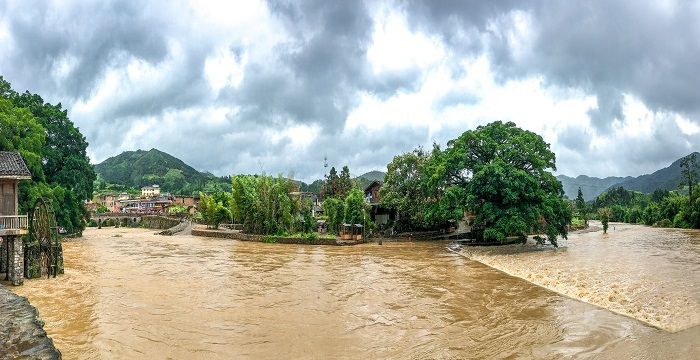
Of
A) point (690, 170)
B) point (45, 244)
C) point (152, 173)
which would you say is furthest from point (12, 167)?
point (152, 173)

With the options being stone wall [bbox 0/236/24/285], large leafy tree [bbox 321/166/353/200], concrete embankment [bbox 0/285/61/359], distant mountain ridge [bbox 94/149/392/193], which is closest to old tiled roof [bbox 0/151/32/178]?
stone wall [bbox 0/236/24/285]

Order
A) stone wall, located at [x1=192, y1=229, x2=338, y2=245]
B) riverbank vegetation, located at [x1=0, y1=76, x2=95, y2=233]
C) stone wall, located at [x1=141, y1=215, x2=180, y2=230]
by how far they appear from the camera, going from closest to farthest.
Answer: riverbank vegetation, located at [x1=0, y1=76, x2=95, y2=233], stone wall, located at [x1=192, y1=229, x2=338, y2=245], stone wall, located at [x1=141, y1=215, x2=180, y2=230]

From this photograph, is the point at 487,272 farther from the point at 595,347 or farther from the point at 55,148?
the point at 55,148

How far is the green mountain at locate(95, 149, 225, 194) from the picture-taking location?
155 metres

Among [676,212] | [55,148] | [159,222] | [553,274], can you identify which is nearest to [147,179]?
[159,222]

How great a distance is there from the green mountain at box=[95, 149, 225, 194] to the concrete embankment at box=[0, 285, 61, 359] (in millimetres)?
128069

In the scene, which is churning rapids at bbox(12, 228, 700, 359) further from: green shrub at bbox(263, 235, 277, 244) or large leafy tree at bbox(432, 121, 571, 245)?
green shrub at bbox(263, 235, 277, 244)

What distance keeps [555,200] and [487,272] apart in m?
12.9

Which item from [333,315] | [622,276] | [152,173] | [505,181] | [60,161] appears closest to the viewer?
[333,315]

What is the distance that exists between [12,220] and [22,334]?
11556 millimetres

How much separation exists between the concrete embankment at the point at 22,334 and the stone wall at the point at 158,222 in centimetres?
5461

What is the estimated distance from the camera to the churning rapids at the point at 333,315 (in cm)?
1015

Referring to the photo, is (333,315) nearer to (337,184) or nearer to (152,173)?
(337,184)

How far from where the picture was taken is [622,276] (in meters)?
18.8
